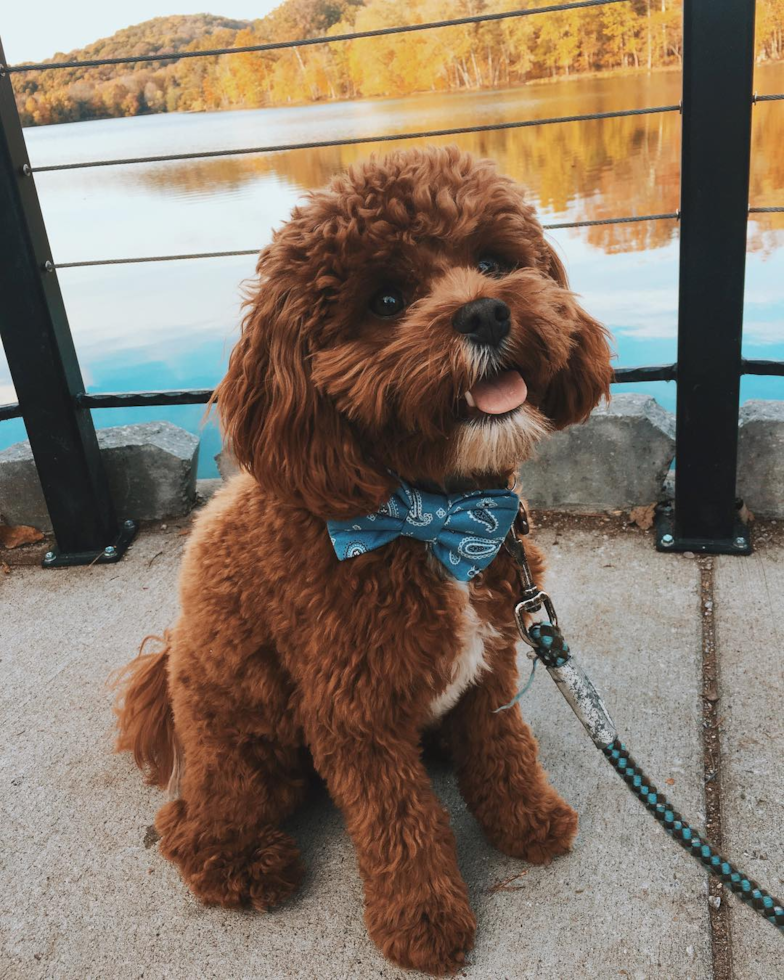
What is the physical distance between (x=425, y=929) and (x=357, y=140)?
8.08 feet

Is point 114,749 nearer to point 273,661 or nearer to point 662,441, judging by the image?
point 273,661

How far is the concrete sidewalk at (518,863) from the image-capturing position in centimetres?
171

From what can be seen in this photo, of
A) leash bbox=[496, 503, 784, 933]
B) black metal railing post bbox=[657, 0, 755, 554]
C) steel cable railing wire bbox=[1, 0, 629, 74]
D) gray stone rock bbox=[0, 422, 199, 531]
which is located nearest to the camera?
leash bbox=[496, 503, 784, 933]

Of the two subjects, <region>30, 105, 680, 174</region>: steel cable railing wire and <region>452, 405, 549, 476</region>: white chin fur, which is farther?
<region>30, 105, 680, 174</region>: steel cable railing wire

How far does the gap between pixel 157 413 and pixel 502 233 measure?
3.91 meters

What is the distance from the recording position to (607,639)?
8.58 feet

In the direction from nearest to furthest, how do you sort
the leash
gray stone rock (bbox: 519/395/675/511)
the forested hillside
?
the leash
gray stone rock (bbox: 519/395/675/511)
the forested hillside

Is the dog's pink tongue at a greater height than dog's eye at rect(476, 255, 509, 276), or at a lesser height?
lesser

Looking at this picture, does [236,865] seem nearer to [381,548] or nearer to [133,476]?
[381,548]

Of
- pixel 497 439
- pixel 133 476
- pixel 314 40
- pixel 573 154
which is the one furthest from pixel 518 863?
pixel 573 154

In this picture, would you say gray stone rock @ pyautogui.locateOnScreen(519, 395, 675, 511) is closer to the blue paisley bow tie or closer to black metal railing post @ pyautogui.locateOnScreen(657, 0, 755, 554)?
black metal railing post @ pyautogui.locateOnScreen(657, 0, 755, 554)

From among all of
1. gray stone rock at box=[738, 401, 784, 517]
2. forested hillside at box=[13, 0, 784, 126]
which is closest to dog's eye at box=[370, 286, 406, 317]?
gray stone rock at box=[738, 401, 784, 517]

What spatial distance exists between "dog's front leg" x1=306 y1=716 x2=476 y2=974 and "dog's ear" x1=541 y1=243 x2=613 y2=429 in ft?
2.31

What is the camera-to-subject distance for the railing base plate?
294 cm
